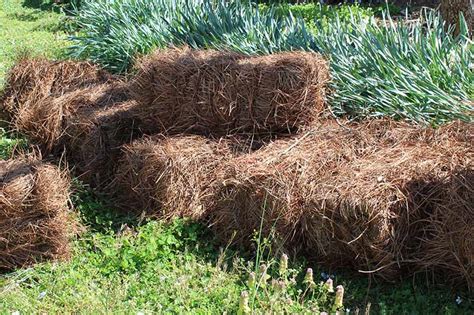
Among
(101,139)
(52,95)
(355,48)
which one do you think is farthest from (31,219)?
(355,48)

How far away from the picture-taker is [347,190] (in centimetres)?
425

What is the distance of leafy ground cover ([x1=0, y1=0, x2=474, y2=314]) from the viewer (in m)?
4.00

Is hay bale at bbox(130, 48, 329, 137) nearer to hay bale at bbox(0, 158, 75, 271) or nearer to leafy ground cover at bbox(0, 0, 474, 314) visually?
leafy ground cover at bbox(0, 0, 474, 314)

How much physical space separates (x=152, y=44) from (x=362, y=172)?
11.2ft

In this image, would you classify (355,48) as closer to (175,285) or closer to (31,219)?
(175,285)

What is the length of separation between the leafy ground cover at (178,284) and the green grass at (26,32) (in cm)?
381

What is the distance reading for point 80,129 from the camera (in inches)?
229

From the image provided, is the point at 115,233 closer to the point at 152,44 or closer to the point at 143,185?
the point at 143,185

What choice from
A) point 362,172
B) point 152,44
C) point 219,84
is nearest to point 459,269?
point 362,172

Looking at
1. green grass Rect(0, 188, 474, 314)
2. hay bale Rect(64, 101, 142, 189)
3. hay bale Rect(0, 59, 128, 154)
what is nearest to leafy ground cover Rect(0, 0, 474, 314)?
green grass Rect(0, 188, 474, 314)

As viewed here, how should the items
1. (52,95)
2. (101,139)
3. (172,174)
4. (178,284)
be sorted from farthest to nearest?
(52,95), (101,139), (172,174), (178,284)

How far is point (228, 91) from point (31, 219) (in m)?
1.66

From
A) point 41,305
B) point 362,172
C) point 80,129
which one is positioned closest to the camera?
point 41,305

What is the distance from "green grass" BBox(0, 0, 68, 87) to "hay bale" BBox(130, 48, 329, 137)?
290 cm
